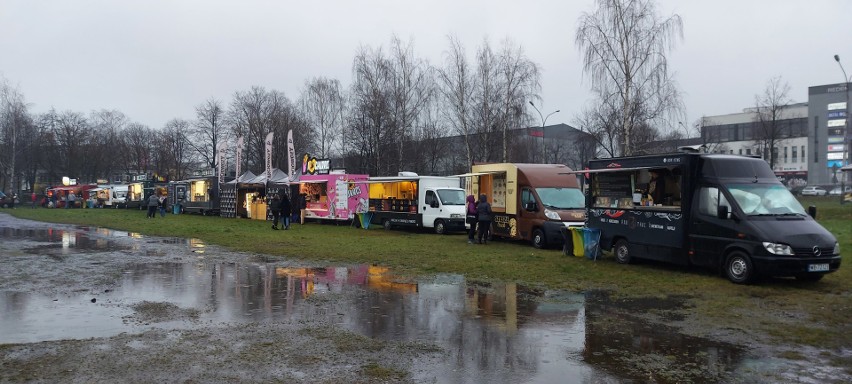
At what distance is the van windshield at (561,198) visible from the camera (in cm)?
1856

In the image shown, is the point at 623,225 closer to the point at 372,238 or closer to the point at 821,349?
the point at 821,349

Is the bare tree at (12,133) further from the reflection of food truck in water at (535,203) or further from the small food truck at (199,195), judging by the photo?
the reflection of food truck in water at (535,203)

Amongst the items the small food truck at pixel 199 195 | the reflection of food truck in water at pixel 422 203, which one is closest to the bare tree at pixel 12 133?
the small food truck at pixel 199 195

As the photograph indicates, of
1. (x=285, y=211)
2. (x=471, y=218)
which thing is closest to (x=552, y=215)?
(x=471, y=218)

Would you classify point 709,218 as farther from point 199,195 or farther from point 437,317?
point 199,195

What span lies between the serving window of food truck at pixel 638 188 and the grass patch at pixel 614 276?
4.74 feet

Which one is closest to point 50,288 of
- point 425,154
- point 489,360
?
point 489,360

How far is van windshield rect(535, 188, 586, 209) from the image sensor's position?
18562 millimetres

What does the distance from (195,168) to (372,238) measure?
59.6 meters

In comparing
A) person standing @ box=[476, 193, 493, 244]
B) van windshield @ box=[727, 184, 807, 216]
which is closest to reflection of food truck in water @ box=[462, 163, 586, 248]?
person standing @ box=[476, 193, 493, 244]

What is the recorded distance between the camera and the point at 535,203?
733 inches

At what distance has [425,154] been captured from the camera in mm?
51656

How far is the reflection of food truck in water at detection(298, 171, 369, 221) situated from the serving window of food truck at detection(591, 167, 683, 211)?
15.0 meters

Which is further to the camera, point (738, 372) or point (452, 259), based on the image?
point (452, 259)
